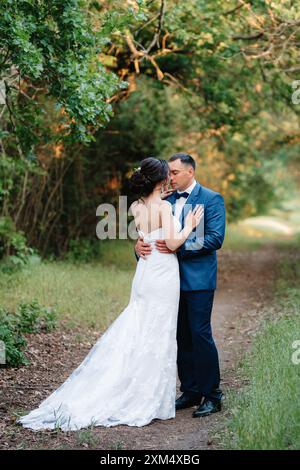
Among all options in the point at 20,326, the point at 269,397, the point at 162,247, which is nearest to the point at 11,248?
the point at 20,326

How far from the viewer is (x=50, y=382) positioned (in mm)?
7301

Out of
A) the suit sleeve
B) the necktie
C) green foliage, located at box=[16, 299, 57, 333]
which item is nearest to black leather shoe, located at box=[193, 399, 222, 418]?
the suit sleeve

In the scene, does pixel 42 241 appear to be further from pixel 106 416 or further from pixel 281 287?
pixel 106 416

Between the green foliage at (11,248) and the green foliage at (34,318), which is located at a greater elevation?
the green foliage at (11,248)

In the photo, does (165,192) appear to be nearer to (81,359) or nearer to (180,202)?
(180,202)

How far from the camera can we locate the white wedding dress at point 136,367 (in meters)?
5.72

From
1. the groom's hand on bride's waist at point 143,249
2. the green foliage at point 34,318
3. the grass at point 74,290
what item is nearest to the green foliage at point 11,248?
the grass at point 74,290

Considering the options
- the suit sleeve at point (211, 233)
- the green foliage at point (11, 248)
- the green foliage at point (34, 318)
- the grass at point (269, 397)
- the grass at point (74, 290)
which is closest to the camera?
the grass at point (269, 397)

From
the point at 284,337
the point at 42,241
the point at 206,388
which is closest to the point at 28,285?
the point at 42,241

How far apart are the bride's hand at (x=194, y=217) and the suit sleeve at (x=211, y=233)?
0.09 metres

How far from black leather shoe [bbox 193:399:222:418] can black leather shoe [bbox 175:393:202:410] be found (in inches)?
12.5

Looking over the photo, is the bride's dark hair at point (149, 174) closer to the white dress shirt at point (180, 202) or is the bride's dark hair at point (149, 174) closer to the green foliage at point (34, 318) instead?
the white dress shirt at point (180, 202)

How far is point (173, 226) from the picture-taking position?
591 cm

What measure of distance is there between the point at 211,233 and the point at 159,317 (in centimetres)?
85
